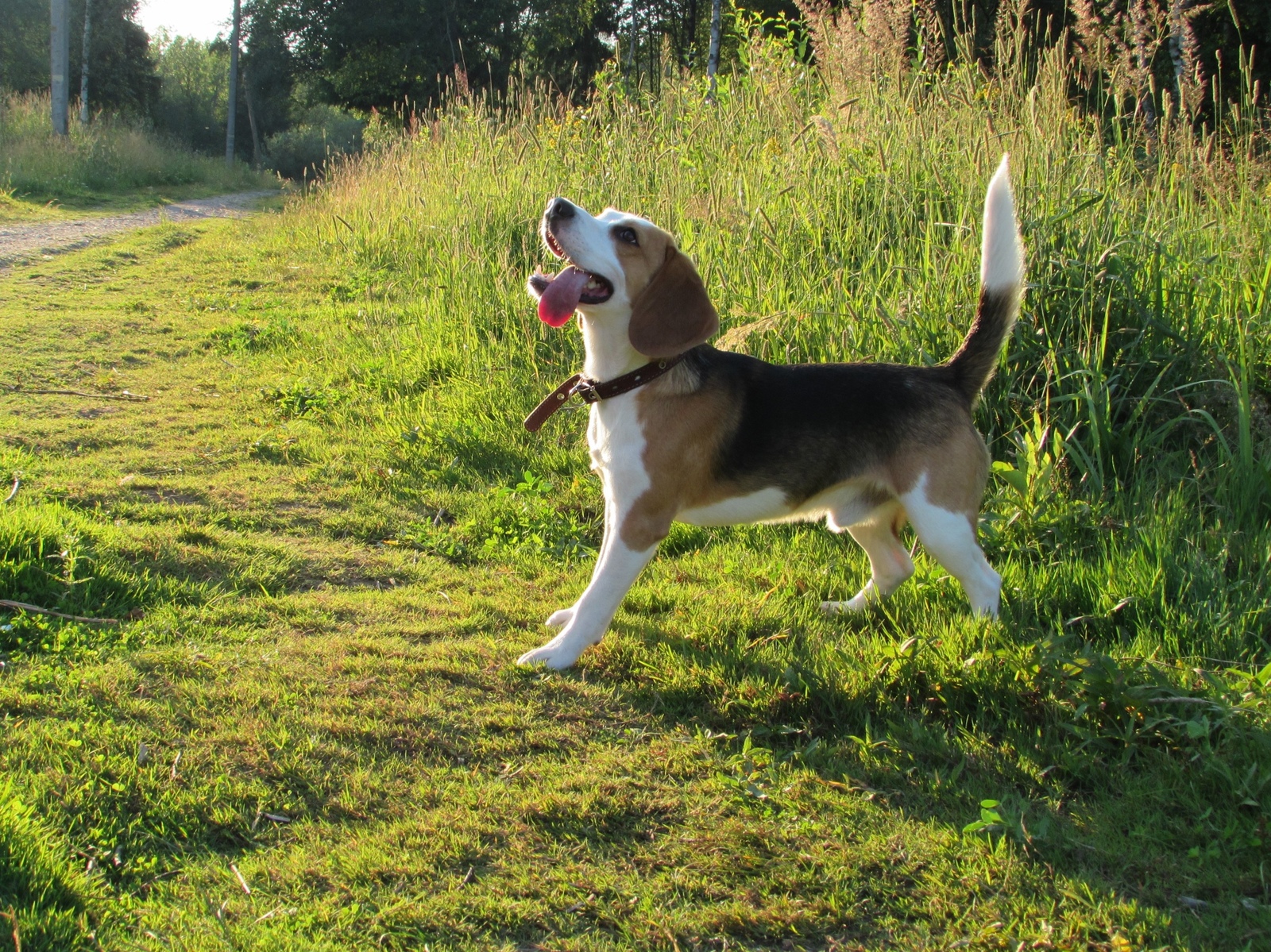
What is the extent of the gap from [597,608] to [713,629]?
53 cm

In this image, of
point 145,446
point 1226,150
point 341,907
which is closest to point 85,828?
point 341,907

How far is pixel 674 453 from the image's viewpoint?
359 centimetres

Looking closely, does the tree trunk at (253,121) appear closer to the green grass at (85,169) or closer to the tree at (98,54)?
the tree at (98,54)

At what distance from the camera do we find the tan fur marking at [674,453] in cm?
353

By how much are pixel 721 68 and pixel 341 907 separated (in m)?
26.9

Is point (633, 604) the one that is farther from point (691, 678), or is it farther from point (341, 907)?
point (341, 907)

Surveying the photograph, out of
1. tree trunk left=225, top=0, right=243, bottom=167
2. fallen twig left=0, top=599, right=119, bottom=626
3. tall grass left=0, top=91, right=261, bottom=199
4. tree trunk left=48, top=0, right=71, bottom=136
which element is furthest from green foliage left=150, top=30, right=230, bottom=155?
fallen twig left=0, top=599, right=119, bottom=626

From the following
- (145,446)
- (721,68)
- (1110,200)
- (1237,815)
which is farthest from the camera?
(721,68)

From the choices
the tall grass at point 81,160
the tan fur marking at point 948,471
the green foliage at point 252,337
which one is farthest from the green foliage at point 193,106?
the tan fur marking at point 948,471

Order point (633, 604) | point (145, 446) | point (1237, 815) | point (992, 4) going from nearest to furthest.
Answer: point (1237, 815) → point (633, 604) → point (145, 446) → point (992, 4)

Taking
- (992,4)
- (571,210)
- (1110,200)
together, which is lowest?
(571,210)

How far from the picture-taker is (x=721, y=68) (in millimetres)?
25969

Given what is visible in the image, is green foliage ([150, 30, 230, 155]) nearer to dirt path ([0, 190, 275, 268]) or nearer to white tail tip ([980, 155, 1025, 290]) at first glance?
dirt path ([0, 190, 275, 268])

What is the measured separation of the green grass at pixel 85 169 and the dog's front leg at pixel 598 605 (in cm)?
1351
